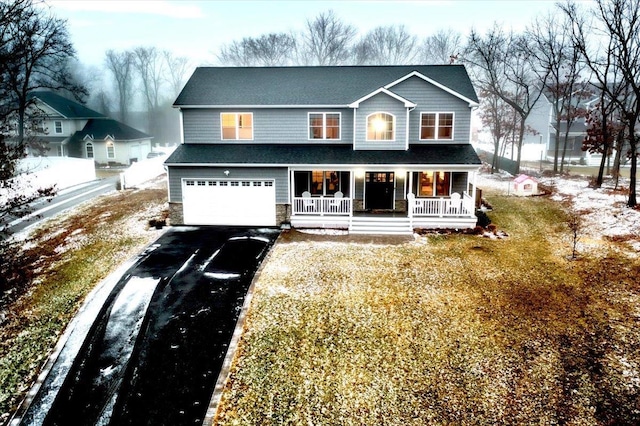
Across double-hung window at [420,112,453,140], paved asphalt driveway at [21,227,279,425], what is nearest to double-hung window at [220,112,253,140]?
paved asphalt driveway at [21,227,279,425]

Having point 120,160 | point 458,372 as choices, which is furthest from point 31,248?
point 120,160

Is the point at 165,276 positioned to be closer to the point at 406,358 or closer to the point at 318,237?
the point at 318,237

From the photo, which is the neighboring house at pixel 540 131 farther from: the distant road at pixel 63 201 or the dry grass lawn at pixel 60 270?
the distant road at pixel 63 201

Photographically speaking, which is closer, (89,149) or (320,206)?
(320,206)

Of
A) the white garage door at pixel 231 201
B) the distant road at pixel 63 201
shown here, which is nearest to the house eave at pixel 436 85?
the white garage door at pixel 231 201

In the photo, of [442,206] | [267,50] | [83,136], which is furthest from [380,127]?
[267,50]

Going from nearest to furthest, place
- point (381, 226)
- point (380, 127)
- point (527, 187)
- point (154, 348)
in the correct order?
1. point (154, 348)
2. point (381, 226)
3. point (380, 127)
4. point (527, 187)

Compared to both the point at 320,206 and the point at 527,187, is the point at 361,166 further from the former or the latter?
the point at 527,187
